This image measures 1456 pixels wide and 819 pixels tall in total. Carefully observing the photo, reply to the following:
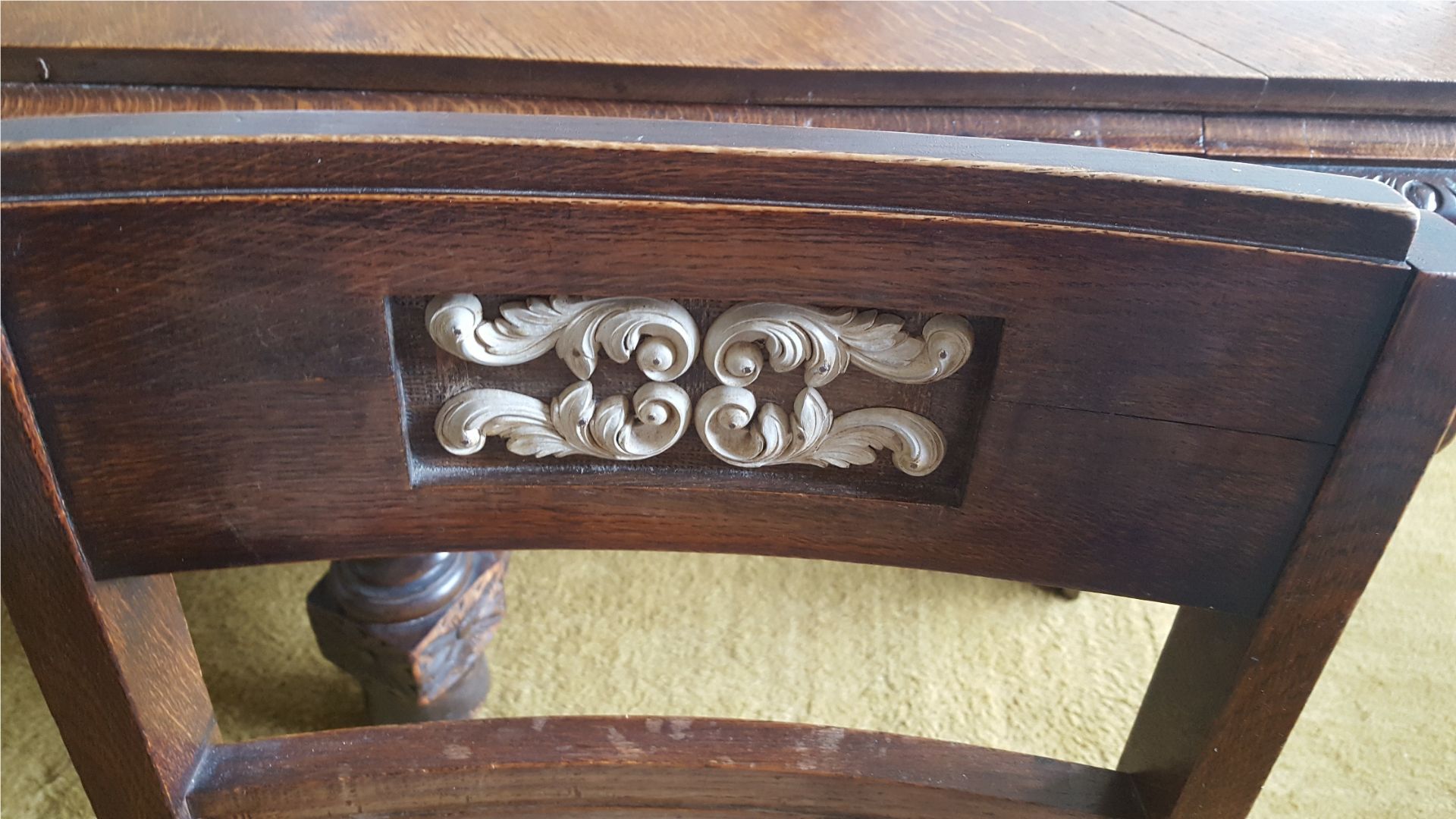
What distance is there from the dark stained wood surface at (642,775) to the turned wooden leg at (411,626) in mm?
435

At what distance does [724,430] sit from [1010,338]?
0.32 feet

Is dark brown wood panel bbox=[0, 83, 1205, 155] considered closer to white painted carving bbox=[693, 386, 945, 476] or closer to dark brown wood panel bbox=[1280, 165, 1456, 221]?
dark brown wood panel bbox=[1280, 165, 1456, 221]

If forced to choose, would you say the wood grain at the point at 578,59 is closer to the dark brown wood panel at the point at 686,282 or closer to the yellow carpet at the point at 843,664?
the dark brown wood panel at the point at 686,282

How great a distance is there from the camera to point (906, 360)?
328mm

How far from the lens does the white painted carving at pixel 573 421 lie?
0.35 meters

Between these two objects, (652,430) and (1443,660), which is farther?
(1443,660)

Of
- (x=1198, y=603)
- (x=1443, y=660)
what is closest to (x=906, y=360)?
(x=1198, y=603)

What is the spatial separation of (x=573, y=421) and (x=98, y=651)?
0.18m

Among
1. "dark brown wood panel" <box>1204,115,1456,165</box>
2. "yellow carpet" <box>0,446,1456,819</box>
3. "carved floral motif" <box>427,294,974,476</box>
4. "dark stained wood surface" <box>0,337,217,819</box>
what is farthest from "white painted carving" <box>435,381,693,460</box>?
"yellow carpet" <box>0,446,1456,819</box>

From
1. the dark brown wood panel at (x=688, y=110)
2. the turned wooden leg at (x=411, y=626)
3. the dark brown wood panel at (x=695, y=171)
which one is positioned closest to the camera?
the dark brown wood panel at (x=695, y=171)

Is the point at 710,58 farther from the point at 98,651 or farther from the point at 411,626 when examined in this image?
the point at 411,626

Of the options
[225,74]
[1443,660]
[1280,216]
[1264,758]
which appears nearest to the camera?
[1280,216]

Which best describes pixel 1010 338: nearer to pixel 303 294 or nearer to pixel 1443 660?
pixel 303 294

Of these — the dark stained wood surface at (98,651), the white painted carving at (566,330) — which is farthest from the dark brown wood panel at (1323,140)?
the dark stained wood surface at (98,651)
